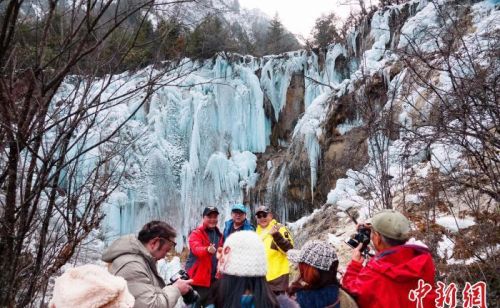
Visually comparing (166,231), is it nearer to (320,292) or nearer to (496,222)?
(320,292)

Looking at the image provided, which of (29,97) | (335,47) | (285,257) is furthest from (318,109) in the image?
(29,97)

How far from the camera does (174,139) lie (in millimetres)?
14438

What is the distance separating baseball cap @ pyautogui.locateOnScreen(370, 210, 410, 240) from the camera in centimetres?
176

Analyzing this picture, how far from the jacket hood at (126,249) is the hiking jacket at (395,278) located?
2.75 ft

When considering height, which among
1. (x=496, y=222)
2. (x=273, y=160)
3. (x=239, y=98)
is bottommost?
(x=496, y=222)

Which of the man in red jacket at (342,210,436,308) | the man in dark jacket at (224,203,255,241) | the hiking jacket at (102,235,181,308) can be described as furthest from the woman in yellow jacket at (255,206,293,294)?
the hiking jacket at (102,235,181,308)

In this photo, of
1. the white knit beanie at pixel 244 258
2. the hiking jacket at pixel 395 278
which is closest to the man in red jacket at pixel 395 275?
the hiking jacket at pixel 395 278

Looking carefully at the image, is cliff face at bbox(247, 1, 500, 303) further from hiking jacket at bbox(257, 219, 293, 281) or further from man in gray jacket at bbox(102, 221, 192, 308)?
man in gray jacket at bbox(102, 221, 192, 308)

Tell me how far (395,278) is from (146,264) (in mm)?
993

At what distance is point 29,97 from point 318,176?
9.07 metres

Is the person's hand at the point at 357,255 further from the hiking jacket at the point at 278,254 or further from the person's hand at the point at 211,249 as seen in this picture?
the person's hand at the point at 211,249

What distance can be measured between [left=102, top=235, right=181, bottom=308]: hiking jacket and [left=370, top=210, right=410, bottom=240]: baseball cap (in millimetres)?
889

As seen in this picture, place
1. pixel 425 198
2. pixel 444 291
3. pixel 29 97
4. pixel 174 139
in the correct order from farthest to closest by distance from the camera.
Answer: pixel 174 139, pixel 425 198, pixel 444 291, pixel 29 97

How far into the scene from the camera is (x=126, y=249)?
61.8 inches
